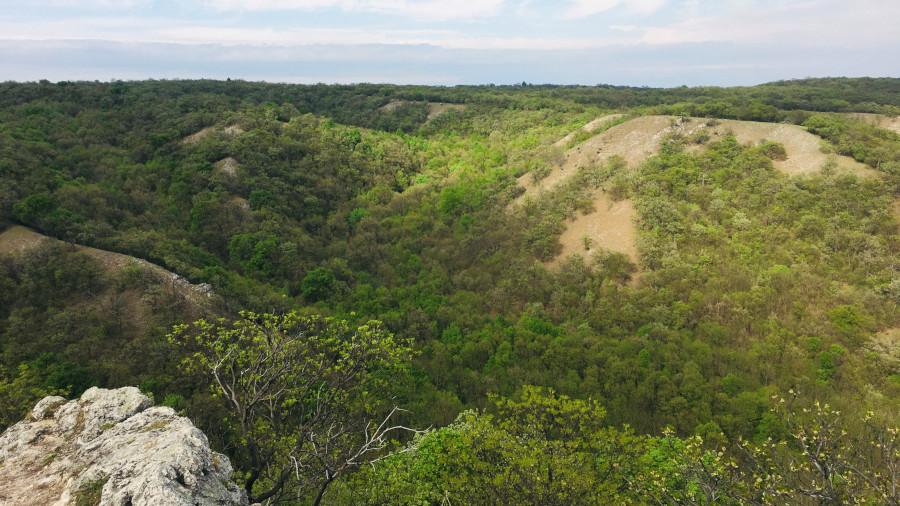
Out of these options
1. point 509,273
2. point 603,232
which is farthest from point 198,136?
point 603,232

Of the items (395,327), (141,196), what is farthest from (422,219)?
(141,196)

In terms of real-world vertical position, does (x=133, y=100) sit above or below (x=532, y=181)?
above

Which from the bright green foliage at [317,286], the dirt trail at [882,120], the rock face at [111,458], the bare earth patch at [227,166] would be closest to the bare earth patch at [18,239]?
the bright green foliage at [317,286]

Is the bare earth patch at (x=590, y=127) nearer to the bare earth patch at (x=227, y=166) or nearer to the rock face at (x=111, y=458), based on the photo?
the bare earth patch at (x=227, y=166)

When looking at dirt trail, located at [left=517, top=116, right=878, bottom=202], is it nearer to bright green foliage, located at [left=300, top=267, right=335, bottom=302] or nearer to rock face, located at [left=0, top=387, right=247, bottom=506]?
bright green foliage, located at [left=300, top=267, right=335, bottom=302]

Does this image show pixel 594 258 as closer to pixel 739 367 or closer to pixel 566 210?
pixel 566 210

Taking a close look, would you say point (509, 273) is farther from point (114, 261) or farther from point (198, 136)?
point (198, 136)
